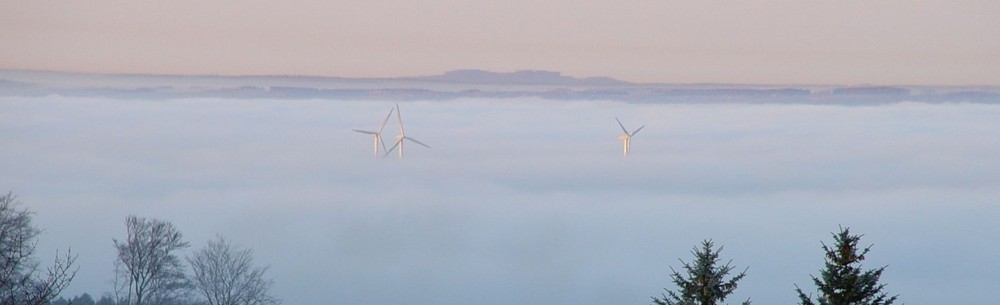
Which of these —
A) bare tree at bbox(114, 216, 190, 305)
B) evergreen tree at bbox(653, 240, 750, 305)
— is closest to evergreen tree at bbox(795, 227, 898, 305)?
evergreen tree at bbox(653, 240, 750, 305)

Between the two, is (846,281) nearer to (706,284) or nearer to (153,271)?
(706,284)

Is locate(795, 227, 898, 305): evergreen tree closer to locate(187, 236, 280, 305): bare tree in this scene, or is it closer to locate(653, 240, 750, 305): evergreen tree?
locate(653, 240, 750, 305): evergreen tree

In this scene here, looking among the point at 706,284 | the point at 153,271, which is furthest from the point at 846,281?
the point at 153,271

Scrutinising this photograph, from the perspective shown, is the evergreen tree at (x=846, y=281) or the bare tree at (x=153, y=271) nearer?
the evergreen tree at (x=846, y=281)

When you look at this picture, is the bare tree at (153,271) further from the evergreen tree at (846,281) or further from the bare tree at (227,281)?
the evergreen tree at (846,281)

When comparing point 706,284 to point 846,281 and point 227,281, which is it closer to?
point 846,281

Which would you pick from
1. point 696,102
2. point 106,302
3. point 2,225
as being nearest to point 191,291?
point 106,302

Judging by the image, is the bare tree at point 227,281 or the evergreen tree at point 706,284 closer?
the evergreen tree at point 706,284

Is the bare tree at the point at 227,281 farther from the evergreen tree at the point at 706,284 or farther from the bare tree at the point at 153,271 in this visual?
the evergreen tree at the point at 706,284

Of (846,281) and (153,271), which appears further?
(153,271)

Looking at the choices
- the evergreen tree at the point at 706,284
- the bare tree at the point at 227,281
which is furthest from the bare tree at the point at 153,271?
the evergreen tree at the point at 706,284

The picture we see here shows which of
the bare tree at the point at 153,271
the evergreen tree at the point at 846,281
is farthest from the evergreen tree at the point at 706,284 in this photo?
the bare tree at the point at 153,271
